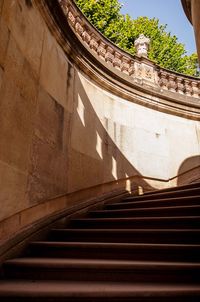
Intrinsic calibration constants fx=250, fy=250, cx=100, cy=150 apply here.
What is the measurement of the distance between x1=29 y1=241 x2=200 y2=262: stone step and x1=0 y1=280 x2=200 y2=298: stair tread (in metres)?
0.45

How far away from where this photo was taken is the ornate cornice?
485 cm

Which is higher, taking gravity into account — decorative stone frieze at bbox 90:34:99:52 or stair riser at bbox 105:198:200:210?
decorative stone frieze at bbox 90:34:99:52

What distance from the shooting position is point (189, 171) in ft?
21.8

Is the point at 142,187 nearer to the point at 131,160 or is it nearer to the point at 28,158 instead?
the point at 131,160

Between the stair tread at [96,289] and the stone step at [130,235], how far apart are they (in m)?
0.79

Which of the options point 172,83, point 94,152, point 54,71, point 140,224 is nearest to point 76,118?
point 94,152

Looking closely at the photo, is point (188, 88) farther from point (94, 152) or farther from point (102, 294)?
point (102, 294)

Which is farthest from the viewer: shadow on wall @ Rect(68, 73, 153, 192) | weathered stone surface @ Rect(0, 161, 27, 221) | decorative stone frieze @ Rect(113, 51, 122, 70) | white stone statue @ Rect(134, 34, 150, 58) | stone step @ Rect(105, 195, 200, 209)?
white stone statue @ Rect(134, 34, 150, 58)

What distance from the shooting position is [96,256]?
2631 millimetres

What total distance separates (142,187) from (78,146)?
214cm

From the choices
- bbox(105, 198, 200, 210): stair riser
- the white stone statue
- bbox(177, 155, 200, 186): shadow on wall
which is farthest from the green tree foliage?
bbox(105, 198, 200, 210): stair riser

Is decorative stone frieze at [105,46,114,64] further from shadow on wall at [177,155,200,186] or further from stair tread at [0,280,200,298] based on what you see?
stair tread at [0,280,200,298]

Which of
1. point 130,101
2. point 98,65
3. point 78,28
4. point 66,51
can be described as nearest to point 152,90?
point 130,101

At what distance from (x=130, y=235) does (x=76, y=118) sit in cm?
253
